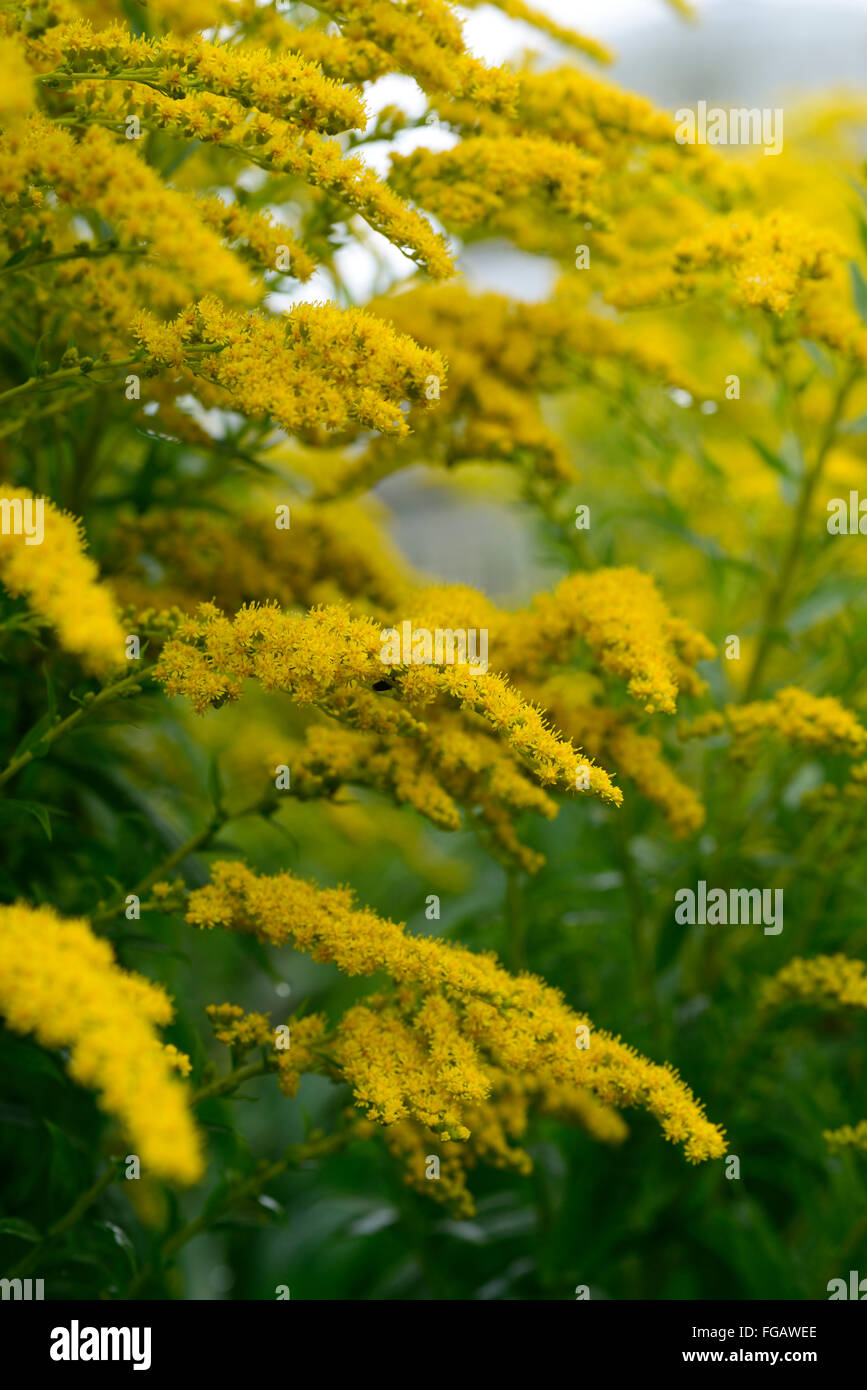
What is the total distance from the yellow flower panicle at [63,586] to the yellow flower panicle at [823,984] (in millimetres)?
804

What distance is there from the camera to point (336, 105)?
996 millimetres

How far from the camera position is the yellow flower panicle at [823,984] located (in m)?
1.21

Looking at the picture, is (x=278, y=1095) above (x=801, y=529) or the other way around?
the other way around

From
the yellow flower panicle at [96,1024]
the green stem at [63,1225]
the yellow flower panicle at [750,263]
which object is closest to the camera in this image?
the yellow flower panicle at [96,1024]

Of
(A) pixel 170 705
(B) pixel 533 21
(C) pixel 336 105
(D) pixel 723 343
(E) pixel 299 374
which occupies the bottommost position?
(A) pixel 170 705

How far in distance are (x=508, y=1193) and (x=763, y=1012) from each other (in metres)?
0.50

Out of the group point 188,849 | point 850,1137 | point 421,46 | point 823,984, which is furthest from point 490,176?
point 850,1137

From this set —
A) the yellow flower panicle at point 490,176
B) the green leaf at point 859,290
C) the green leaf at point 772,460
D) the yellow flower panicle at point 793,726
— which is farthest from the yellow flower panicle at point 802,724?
the yellow flower panicle at point 490,176

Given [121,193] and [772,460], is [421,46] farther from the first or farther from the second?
[772,460]

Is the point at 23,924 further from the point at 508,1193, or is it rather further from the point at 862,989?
the point at 508,1193

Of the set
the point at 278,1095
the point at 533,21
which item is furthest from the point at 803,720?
the point at 278,1095

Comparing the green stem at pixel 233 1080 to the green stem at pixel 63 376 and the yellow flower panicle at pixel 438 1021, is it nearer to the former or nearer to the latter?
the yellow flower panicle at pixel 438 1021

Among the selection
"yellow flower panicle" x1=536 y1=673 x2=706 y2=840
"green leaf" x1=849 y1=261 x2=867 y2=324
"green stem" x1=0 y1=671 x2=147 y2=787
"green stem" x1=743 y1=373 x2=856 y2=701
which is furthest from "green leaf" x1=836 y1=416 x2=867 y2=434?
"green stem" x1=0 y1=671 x2=147 y2=787

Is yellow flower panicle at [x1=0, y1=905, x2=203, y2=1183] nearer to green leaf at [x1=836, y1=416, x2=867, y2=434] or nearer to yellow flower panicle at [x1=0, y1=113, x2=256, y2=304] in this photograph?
yellow flower panicle at [x1=0, y1=113, x2=256, y2=304]
